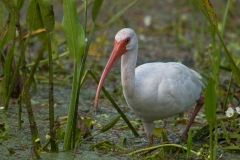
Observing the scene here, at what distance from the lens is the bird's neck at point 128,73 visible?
133 inches

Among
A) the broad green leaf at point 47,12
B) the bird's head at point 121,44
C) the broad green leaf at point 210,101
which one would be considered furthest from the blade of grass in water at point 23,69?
the broad green leaf at point 210,101

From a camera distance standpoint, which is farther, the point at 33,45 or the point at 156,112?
the point at 33,45

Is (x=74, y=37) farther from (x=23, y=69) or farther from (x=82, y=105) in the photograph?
(x=82, y=105)

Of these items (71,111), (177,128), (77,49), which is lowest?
(177,128)

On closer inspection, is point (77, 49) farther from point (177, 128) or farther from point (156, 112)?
point (177, 128)

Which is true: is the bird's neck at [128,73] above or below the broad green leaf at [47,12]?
below

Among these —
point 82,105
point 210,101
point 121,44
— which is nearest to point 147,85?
point 121,44

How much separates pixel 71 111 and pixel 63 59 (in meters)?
3.06

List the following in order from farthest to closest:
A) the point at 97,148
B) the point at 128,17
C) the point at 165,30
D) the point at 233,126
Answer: the point at 128,17 < the point at 165,30 < the point at 233,126 < the point at 97,148

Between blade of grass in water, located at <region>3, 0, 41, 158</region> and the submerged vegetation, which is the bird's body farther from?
blade of grass in water, located at <region>3, 0, 41, 158</region>

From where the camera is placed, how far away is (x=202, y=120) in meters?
4.31

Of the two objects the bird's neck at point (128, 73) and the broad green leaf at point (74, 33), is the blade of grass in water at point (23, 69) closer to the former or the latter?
the broad green leaf at point (74, 33)

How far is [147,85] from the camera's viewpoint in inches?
134

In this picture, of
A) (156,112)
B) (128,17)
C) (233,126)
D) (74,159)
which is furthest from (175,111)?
(128,17)
